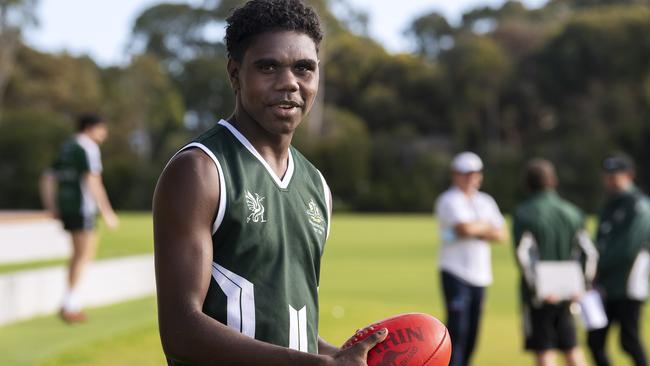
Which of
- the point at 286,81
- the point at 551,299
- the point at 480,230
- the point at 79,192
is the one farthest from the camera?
the point at 79,192

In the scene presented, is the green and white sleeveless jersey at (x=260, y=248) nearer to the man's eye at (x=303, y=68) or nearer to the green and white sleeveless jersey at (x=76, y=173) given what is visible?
the man's eye at (x=303, y=68)

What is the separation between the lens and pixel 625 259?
889 centimetres

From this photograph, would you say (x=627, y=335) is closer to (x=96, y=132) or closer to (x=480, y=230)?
(x=480, y=230)

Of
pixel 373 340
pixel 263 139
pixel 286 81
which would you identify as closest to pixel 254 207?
pixel 263 139

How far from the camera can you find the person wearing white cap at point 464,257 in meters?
8.98

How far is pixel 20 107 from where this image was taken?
6175cm

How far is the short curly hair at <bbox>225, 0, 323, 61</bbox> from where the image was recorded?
2896 millimetres

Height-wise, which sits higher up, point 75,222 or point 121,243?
point 75,222

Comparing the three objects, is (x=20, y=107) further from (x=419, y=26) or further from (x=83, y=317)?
(x=83, y=317)

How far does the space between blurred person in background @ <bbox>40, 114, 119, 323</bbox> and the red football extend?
343 inches

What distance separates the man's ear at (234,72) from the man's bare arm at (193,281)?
34 cm

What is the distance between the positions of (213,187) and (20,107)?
203 ft

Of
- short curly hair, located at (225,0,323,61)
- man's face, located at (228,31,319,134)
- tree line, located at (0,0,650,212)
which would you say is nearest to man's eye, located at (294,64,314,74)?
man's face, located at (228,31,319,134)

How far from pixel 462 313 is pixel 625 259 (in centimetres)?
148
